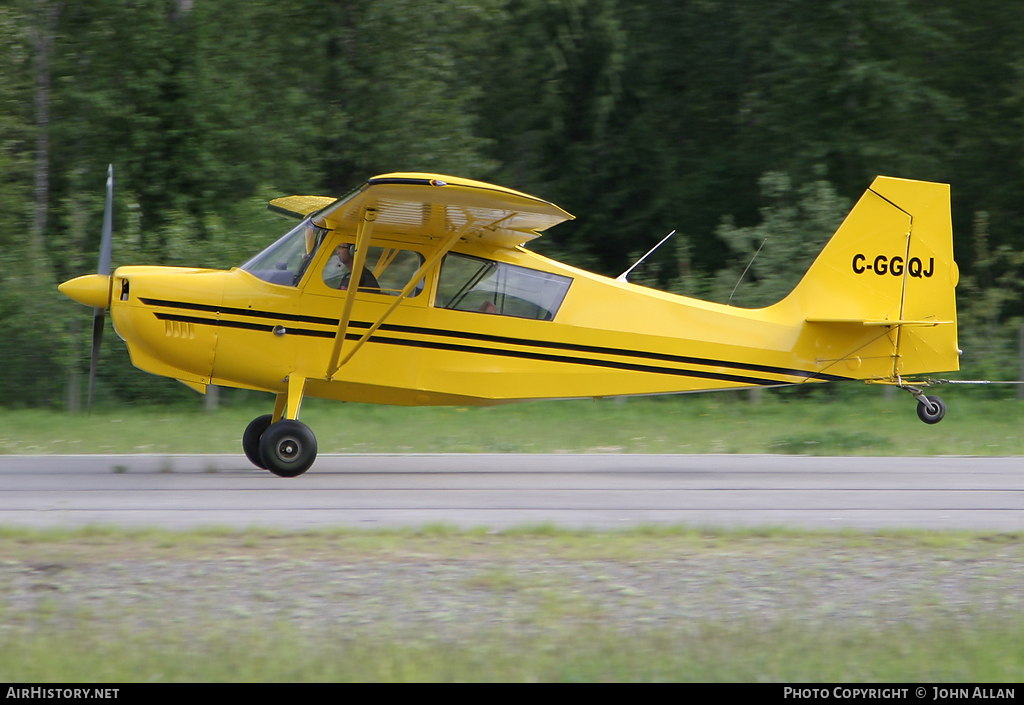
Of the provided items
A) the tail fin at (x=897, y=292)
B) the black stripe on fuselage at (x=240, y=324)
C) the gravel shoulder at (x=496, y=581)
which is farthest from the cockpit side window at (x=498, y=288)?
the gravel shoulder at (x=496, y=581)

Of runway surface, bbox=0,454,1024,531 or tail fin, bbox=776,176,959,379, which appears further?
tail fin, bbox=776,176,959,379

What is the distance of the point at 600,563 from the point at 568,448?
6.47 metres

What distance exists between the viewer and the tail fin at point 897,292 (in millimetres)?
10445

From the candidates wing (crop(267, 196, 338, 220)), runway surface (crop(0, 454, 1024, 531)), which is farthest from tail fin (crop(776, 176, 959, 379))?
wing (crop(267, 196, 338, 220))

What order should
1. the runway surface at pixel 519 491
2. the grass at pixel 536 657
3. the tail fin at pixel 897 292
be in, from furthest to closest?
the tail fin at pixel 897 292 → the runway surface at pixel 519 491 → the grass at pixel 536 657

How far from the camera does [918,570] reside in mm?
6191

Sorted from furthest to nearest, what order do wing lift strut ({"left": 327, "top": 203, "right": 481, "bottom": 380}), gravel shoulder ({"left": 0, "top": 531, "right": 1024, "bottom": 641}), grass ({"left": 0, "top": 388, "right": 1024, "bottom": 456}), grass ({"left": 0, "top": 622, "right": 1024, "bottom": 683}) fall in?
grass ({"left": 0, "top": 388, "right": 1024, "bottom": 456})
wing lift strut ({"left": 327, "top": 203, "right": 481, "bottom": 380})
gravel shoulder ({"left": 0, "top": 531, "right": 1024, "bottom": 641})
grass ({"left": 0, "top": 622, "right": 1024, "bottom": 683})

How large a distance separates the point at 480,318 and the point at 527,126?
20432mm

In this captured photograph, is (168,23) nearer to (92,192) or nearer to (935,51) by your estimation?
(92,192)

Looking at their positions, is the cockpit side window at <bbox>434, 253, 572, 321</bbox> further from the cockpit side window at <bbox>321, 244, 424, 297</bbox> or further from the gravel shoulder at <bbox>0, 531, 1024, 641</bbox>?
the gravel shoulder at <bbox>0, 531, 1024, 641</bbox>

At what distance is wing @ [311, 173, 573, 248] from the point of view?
28.0 ft

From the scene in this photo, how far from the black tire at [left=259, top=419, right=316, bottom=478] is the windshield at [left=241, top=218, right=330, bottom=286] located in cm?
140

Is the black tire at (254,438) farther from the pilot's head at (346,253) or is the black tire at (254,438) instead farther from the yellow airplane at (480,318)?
the pilot's head at (346,253)

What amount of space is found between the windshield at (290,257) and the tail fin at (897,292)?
505 centimetres
